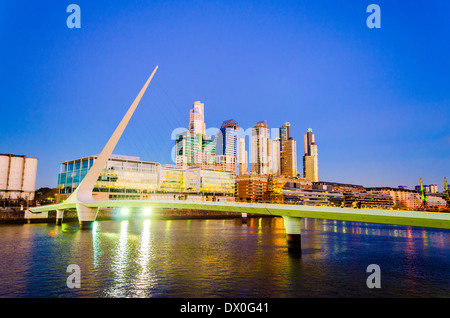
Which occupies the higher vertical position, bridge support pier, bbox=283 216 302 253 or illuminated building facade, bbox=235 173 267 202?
illuminated building facade, bbox=235 173 267 202

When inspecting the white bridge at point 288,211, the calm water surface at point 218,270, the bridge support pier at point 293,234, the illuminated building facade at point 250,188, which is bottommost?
the calm water surface at point 218,270

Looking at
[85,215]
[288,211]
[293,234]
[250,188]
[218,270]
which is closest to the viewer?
[218,270]

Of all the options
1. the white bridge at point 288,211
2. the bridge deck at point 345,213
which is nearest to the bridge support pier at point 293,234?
the white bridge at point 288,211

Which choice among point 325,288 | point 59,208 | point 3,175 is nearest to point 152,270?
point 325,288

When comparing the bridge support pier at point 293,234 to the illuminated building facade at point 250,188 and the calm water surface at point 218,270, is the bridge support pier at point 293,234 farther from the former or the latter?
the illuminated building facade at point 250,188

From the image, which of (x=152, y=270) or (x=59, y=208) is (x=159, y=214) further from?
(x=152, y=270)

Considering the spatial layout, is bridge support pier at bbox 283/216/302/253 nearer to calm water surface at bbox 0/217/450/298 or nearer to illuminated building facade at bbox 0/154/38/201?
calm water surface at bbox 0/217/450/298

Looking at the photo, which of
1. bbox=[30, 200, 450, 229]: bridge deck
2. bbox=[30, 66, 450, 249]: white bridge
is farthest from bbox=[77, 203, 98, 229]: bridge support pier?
bbox=[30, 200, 450, 229]: bridge deck

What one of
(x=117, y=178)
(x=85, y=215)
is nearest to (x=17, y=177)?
(x=117, y=178)

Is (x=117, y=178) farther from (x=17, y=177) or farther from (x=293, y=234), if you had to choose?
(x=293, y=234)

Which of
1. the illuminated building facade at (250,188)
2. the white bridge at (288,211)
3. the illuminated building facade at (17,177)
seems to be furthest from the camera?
the illuminated building facade at (250,188)

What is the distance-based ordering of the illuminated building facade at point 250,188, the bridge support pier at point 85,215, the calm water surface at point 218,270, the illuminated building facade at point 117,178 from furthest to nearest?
the illuminated building facade at point 250,188 → the illuminated building facade at point 117,178 → the bridge support pier at point 85,215 → the calm water surface at point 218,270

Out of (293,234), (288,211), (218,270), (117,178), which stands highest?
(117,178)
